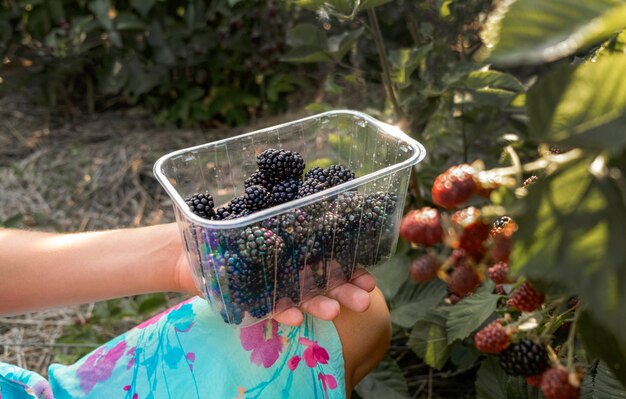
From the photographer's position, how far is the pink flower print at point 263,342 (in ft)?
2.54

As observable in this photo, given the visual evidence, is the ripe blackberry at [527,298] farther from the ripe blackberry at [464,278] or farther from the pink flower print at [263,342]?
the pink flower print at [263,342]

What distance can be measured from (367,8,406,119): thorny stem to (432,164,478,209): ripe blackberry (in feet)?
1.69

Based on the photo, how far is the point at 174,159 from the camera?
2.90 ft

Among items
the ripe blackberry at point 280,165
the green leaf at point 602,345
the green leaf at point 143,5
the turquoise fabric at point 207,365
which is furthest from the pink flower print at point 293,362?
the green leaf at point 143,5

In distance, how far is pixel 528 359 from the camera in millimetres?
579

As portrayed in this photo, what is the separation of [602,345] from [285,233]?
33 centimetres

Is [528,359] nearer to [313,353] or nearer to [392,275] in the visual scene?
[313,353]

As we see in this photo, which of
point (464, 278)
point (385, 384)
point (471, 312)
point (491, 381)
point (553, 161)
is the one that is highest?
point (553, 161)

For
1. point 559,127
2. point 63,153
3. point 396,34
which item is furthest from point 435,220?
point 63,153

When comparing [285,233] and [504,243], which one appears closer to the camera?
[504,243]

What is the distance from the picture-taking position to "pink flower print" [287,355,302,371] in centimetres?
77

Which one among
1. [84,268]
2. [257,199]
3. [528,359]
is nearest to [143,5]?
[84,268]

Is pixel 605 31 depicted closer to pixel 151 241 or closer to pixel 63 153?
pixel 151 241

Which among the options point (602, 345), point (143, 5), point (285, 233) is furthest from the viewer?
point (143, 5)
